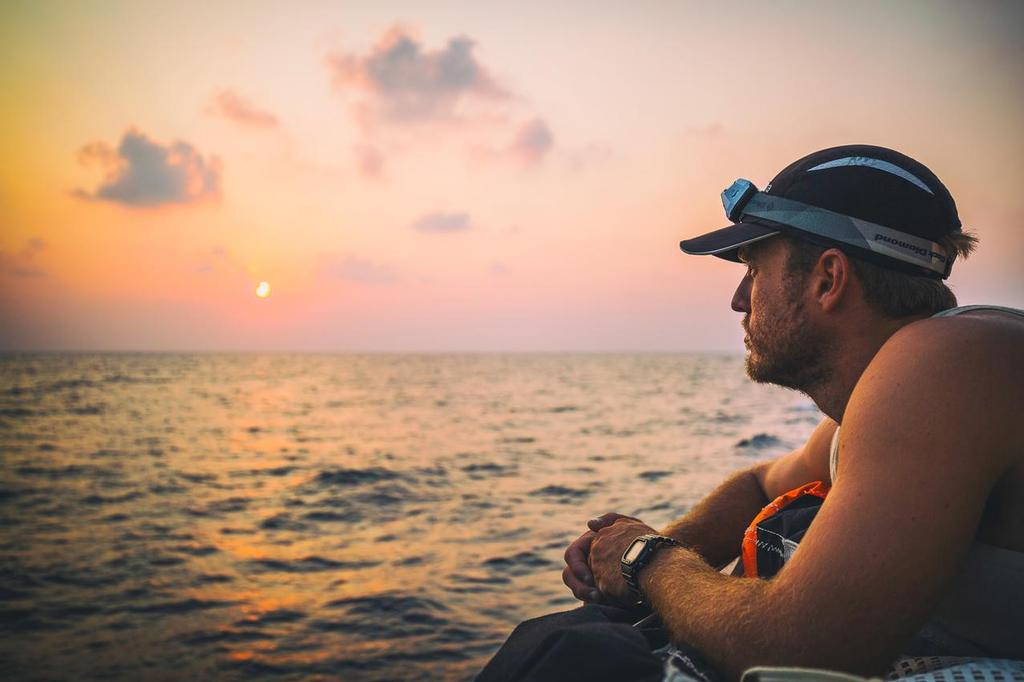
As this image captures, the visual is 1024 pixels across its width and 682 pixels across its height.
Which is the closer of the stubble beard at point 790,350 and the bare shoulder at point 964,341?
the bare shoulder at point 964,341

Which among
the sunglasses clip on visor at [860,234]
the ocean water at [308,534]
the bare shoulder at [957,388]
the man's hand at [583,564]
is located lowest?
the ocean water at [308,534]

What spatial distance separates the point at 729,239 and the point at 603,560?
1.28 meters

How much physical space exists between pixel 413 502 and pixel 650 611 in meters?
12.1

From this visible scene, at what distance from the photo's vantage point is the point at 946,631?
196 centimetres

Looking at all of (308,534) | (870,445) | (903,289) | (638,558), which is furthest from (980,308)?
(308,534)

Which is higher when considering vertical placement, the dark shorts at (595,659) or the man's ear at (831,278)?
the man's ear at (831,278)

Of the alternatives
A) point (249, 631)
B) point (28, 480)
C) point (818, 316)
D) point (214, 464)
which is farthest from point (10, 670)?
point (214, 464)

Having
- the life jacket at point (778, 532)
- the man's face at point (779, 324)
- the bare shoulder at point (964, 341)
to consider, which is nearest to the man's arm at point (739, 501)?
the life jacket at point (778, 532)

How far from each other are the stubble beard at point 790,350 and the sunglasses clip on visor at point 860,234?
0.89 feet

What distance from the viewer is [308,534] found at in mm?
11406

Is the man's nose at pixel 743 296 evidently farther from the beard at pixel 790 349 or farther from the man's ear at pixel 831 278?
the man's ear at pixel 831 278

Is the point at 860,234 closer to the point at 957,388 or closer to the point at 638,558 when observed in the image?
the point at 957,388

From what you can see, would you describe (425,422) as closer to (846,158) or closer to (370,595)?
(370,595)

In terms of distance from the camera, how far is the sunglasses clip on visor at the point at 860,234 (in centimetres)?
214
